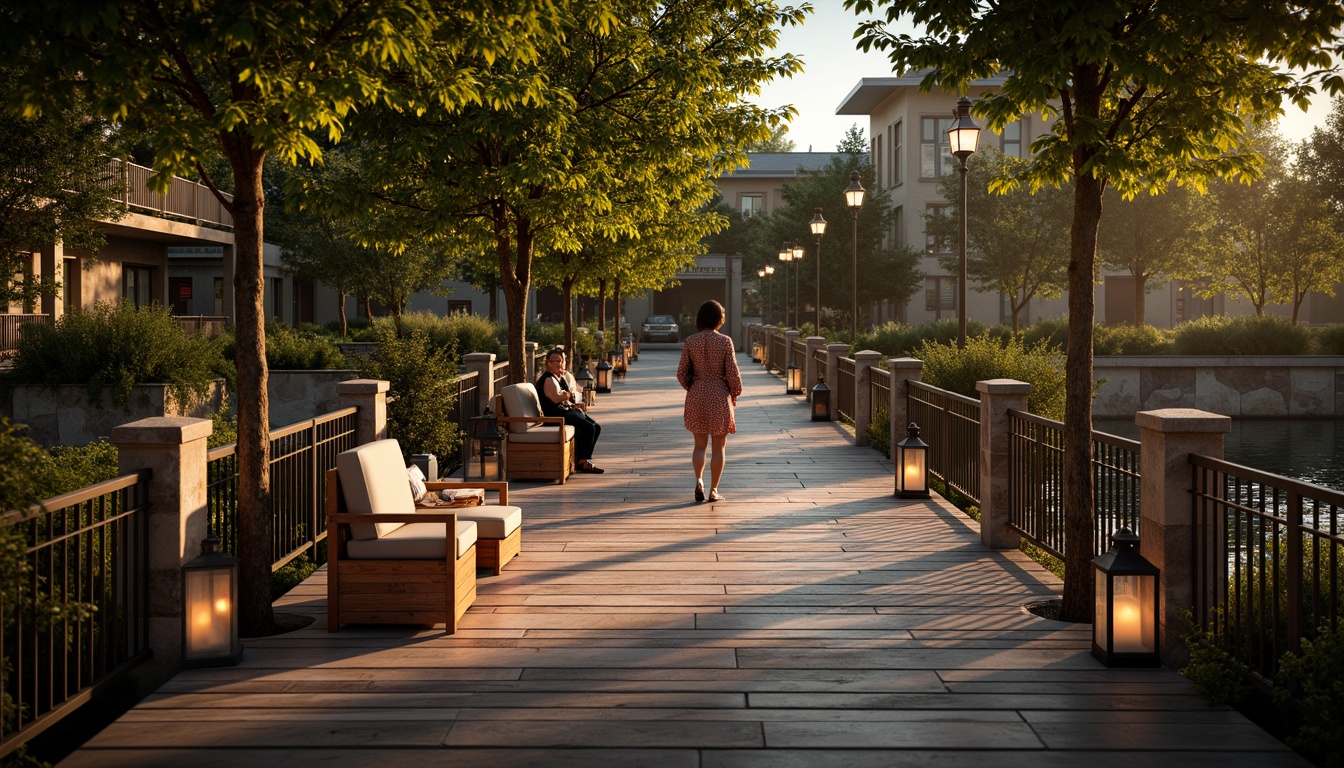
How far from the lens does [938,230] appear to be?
49.3m

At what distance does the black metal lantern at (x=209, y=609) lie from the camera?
6.12 metres

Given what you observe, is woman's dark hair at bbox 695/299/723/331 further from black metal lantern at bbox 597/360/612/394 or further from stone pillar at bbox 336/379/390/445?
black metal lantern at bbox 597/360/612/394

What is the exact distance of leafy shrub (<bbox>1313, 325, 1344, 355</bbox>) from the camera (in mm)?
31797

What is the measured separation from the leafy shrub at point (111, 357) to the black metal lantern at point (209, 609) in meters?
15.9

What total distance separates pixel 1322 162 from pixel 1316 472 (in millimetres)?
26542

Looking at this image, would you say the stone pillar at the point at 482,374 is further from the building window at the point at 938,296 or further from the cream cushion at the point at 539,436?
the building window at the point at 938,296

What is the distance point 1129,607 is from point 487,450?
307 inches

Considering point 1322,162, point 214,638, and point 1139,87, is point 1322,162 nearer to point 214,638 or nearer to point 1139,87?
point 1139,87

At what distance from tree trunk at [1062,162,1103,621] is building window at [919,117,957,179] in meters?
47.4

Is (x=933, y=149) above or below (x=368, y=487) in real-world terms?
above

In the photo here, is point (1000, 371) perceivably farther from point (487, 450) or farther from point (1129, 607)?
→ point (1129, 607)

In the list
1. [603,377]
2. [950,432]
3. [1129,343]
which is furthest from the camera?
[1129,343]

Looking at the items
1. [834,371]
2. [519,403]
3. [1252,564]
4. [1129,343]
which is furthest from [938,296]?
[1252,564]

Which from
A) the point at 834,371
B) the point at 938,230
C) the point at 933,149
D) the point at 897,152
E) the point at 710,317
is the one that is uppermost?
the point at 897,152
